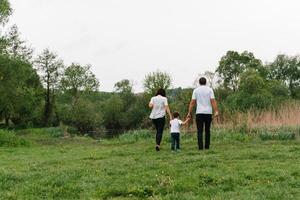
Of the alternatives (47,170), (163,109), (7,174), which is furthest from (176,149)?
(7,174)

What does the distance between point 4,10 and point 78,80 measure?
54215 mm

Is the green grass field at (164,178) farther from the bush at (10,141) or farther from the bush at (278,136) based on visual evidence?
the bush at (10,141)

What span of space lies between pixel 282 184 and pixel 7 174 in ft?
19.0

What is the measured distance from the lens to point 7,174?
33.4ft

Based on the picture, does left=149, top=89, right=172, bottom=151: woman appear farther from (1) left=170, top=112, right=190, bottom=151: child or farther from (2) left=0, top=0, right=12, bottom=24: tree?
(2) left=0, top=0, right=12, bottom=24: tree

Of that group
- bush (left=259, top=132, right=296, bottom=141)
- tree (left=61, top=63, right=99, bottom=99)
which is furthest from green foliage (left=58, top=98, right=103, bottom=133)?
bush (left=259, top=132, right=296, bottom=141)

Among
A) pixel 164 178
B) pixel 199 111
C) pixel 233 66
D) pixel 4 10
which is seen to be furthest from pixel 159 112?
pixel 233 66

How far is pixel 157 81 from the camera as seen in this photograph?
81438 millimetres

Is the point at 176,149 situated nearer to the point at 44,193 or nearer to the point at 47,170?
the point at 47,170

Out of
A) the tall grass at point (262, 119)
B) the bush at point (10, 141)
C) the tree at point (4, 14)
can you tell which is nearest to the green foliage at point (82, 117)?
the tree at point (4, 14)

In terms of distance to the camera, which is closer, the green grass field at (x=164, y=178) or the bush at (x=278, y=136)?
the green grass field at (x=164, y=178)

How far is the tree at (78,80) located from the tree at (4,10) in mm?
46314

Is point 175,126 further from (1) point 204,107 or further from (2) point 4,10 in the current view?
(2) point 4,10

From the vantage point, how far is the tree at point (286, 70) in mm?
92812
